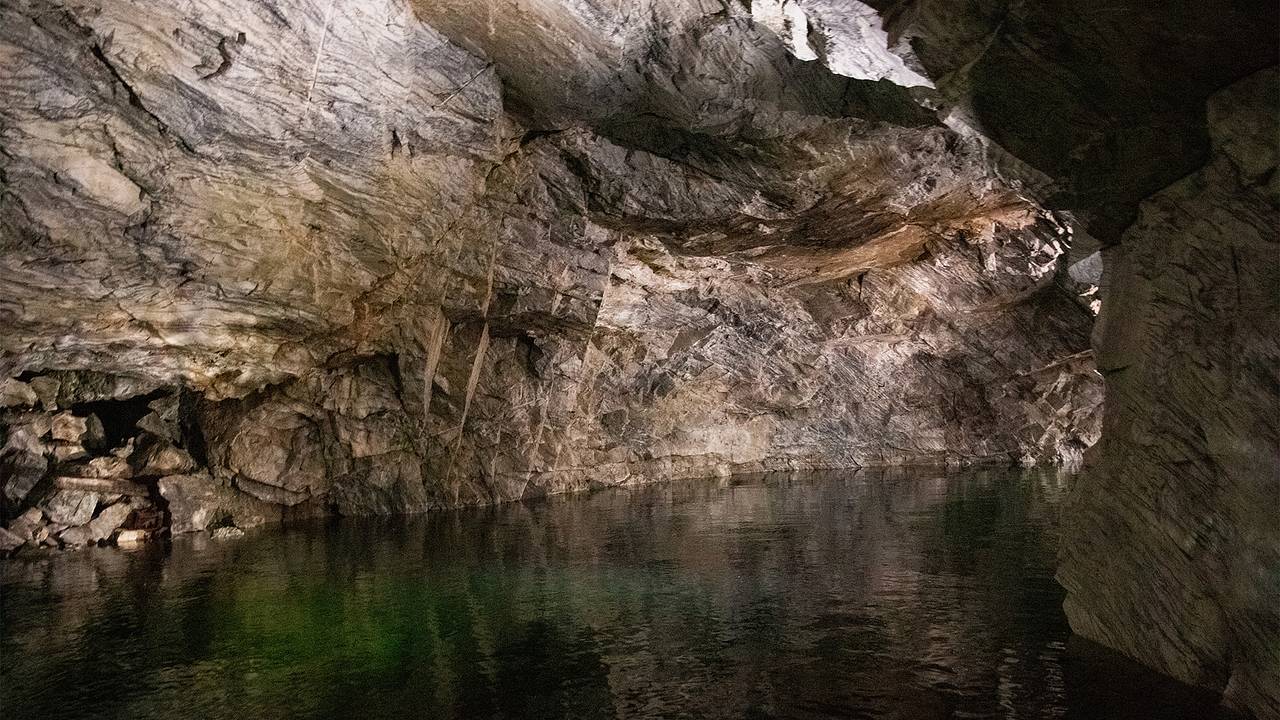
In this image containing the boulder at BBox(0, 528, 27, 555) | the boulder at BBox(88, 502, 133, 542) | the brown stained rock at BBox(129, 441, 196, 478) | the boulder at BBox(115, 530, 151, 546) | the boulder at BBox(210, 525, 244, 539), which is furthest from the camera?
the brown stained rock at BBox(129, 441, 196, 478)

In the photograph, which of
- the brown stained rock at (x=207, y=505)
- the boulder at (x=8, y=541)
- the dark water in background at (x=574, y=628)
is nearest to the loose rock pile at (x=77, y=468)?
the boulder at (x=8, y=541)

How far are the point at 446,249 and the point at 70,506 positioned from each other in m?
11.0

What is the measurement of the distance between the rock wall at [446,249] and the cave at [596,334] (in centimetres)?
10

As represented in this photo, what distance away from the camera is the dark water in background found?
8750 mm

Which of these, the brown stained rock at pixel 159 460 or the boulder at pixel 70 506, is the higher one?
the brown stained rock at pixel 159 460

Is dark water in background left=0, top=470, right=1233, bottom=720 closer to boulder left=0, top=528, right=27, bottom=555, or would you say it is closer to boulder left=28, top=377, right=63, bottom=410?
boulder left=0, top=528, right=27, bottom=555

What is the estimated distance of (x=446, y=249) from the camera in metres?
19.9

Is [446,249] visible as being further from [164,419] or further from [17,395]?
[17,395]

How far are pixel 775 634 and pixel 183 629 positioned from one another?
27.0 feet

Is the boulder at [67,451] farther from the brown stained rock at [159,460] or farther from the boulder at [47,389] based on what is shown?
the brown stained rock at [159,460]

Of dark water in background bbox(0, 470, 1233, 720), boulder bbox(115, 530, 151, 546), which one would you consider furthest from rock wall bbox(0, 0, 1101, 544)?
dark water in background bbox(0, 470, 1233, 720)

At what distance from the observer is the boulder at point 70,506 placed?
20.7m

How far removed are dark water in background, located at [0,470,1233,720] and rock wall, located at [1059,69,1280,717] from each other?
581mm

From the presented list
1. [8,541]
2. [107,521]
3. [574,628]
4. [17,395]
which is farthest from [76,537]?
[574,628]
